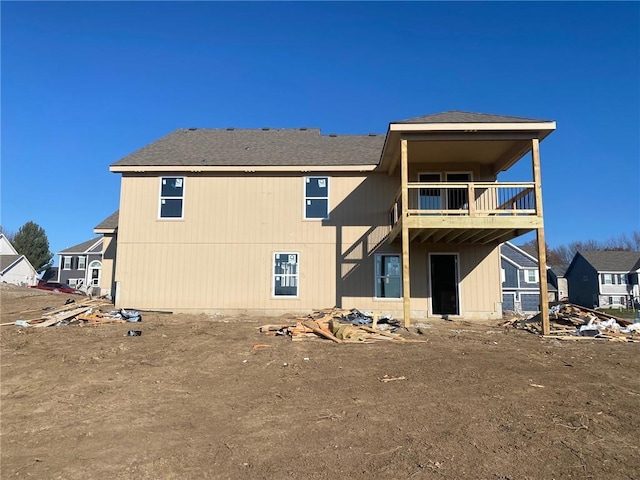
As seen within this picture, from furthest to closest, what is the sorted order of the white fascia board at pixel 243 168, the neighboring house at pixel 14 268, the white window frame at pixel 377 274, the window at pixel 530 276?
the neighboring house at pixel 14 268, the window at pixel 530 276, the white fascia board at pixel 243 168, the white window frame at pixel 377 274

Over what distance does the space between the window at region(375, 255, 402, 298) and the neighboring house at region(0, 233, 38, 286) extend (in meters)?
42.3

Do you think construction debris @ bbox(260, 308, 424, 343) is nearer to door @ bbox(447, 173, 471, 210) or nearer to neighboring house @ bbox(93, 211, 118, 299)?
door @ bbox(447, 173, 471, 210)

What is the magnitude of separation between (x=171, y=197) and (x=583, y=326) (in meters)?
13.0

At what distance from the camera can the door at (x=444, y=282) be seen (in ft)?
46.2

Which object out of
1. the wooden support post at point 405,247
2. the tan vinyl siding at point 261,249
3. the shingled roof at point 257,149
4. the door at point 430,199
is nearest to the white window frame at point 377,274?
the tan vinyl siding at point 261,249

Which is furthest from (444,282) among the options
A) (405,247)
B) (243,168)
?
(243,168)

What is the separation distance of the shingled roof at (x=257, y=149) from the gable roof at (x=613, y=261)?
40.5m

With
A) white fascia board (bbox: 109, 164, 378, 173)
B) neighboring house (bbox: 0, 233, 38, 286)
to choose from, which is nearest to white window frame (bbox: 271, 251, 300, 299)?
white fascia board (bbox: 109, 164, 378, 173)

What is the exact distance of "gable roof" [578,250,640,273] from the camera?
45156 millimetres

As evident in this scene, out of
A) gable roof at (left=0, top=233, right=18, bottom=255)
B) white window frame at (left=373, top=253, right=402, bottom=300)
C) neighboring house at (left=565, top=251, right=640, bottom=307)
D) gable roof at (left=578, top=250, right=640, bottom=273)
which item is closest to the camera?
white window frame at (left=373, top=253, right=402, bottom=300)

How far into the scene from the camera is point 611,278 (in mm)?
45438

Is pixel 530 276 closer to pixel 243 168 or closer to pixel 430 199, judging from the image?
pixel 430 199

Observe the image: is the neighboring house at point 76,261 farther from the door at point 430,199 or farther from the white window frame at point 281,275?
the door at point 430,199

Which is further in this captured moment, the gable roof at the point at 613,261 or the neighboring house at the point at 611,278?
the gable roof at the point at 613,261
